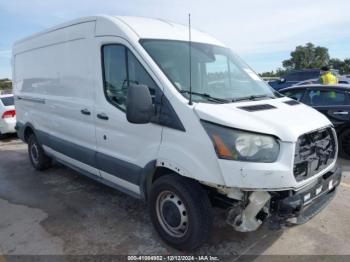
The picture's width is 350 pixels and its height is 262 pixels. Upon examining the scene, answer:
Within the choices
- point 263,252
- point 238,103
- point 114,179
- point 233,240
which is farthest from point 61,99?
point 263,252

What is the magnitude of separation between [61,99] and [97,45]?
129 centimetres

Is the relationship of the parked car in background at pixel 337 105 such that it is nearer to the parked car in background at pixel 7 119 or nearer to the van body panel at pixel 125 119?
the van body panel at pixel 125 119

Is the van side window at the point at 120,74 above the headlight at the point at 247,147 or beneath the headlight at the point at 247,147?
above

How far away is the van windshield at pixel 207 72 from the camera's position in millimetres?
3238

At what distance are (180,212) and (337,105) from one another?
4.73 m

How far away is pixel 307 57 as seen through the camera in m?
53.8

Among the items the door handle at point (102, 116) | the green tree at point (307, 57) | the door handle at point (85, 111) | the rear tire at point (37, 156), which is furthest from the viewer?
the green tree at point (307, 57)

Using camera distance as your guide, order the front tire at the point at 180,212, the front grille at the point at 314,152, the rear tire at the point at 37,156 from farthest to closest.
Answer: the rear tire at the point at 37,156
the front tire at the point at 180,212
the front grille at the point at 314,152

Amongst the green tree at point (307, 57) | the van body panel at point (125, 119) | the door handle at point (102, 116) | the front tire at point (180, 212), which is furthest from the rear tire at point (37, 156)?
the green tree at point (307, 57)

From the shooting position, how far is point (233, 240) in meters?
3.44

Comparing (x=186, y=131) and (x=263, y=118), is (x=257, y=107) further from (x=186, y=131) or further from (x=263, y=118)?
(x=186, y=131)

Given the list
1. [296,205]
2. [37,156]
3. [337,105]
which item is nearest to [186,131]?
[296,205]

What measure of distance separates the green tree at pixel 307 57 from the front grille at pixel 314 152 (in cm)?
5192

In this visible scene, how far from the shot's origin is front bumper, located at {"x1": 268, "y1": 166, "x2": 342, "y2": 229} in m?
Result: 2.72
